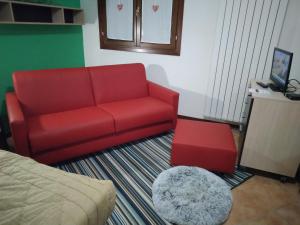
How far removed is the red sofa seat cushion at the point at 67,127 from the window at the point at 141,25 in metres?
1.49

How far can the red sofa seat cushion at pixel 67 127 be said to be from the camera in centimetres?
197

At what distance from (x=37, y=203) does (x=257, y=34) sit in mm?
2783

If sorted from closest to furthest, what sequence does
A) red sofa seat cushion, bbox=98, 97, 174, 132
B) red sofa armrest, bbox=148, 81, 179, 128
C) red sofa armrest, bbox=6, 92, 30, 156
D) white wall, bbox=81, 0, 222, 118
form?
red sofa armrest, bbox=6, 92, 30, 156 → red sofa seat cushion, bbox=98, 97, 174, 132 → red sofa armrest, bbox=148, 81, 179, 128 → white wall, bbox=81, 0, 222, 118

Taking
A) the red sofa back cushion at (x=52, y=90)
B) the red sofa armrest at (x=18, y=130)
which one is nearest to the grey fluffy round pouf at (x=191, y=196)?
the red sofa armrest at (x=18, y=130)

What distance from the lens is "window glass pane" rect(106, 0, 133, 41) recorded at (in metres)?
3.34

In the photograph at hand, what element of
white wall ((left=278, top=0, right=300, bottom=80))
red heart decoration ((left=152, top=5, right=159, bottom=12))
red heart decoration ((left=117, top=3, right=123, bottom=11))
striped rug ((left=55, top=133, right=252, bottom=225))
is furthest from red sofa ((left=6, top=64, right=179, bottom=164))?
white wall ((left=278, top=0, right=300, bottom=80))

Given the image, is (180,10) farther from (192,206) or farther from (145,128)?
(192,206)

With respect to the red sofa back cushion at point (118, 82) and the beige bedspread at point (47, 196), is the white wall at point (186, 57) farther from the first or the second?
the beige bedspread at point (47, 196)

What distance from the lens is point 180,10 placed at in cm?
302

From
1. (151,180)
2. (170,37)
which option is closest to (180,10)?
(170,37)

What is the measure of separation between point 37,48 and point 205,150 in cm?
261

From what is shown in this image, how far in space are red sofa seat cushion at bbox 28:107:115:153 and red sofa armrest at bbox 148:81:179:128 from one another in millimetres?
838

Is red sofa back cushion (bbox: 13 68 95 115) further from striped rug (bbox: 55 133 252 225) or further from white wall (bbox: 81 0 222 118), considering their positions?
white wall (bbox: 81 0 222 118)

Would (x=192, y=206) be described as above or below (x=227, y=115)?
below
